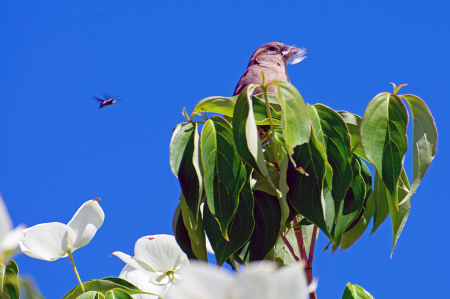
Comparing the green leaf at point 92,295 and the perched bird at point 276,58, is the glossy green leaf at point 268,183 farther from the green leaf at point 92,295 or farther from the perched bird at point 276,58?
the perched bird at point 276,58

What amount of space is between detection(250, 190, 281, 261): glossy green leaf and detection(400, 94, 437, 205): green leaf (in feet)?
1.02

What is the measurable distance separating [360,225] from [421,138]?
0.29 m

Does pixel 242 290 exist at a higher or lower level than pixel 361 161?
lower

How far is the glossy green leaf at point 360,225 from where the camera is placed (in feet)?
3.77

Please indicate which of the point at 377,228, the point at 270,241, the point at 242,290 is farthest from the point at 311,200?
the point at 242,290

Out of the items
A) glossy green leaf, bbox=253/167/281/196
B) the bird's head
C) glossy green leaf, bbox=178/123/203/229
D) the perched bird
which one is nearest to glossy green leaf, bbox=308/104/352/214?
glossy green leaf, bbox=253/167/281/196

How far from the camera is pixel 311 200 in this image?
975mm

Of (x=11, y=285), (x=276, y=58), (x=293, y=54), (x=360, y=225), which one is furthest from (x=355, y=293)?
(x=293, y=54)

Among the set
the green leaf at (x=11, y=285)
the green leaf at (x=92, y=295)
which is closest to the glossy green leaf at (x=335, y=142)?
the green leaf at (x=92, y=295)

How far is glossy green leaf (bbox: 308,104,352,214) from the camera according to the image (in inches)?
Answer: 39.6

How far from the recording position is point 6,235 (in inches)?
11.3

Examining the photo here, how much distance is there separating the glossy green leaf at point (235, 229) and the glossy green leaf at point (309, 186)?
10cm

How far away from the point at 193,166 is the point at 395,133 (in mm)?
473

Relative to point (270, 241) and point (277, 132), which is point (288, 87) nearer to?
point (277, 132)
